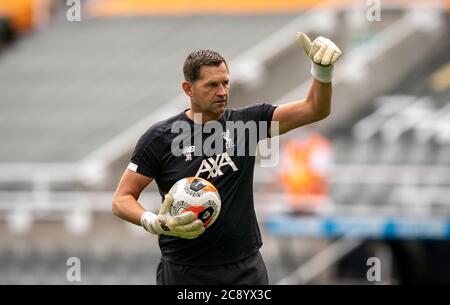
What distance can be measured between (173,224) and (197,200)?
0.20 m

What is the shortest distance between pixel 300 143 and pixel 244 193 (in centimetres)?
696

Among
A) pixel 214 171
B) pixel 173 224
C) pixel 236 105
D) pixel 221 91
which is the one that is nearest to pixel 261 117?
pixel 221 91

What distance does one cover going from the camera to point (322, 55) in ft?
21.4

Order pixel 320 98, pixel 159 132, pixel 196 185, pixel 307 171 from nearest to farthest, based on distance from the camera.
Result: pixel 196 185 → pixel 320 98 → pixel 159 132 → pixel 307 171

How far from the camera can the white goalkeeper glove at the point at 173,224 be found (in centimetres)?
643

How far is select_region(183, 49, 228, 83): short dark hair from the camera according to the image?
6.75m

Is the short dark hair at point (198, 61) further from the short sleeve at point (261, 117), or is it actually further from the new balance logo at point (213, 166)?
the new balance logo at point (213, 166)

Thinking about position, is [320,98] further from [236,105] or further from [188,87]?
[236,105]

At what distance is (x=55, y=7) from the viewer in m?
21.3

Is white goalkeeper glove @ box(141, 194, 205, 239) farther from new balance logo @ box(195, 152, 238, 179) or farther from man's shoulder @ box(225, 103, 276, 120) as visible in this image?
man's shoulder @ box(225, 103, 276, 120)

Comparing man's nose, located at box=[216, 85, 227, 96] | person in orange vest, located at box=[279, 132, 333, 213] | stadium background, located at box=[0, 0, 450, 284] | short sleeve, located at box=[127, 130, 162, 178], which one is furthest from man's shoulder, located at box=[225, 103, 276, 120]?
person in orange vest, located at box=[279, 132, 333, 213]

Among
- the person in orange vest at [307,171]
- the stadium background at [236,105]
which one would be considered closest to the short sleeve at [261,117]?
the stadium background at [236,105]

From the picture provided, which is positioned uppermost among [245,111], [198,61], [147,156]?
[198,61]

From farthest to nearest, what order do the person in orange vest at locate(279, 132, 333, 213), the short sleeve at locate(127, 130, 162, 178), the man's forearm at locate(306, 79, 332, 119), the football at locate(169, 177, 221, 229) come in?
the person in orange vest at locate(279, 132, 333, 213) → the short sleeve at locate(127, 130, 162, 178) → the man's forearm at locate(306, 79, 332, 119) → the football at locate(169, 177, 221, 229)
